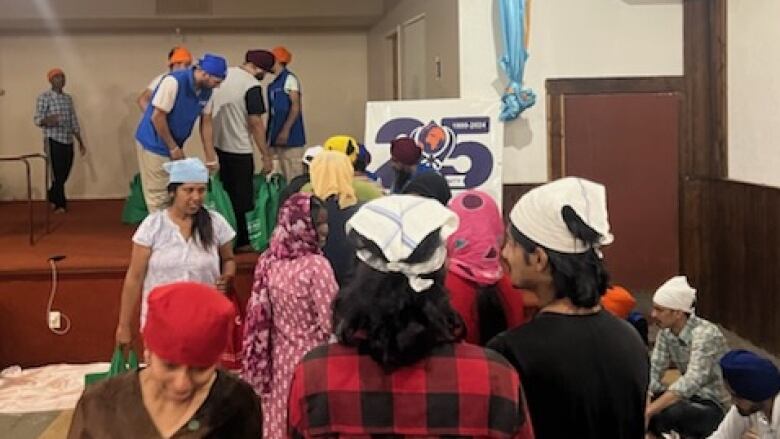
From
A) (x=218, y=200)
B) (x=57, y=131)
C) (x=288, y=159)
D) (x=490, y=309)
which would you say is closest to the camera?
(x=490, y=309)

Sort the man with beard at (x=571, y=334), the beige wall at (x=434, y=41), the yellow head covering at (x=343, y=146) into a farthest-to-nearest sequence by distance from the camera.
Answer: the beige wall at (x=434, y=41) → the yellow head covering at (x=343, y=146) → the man with beard at (x=571, y=334)

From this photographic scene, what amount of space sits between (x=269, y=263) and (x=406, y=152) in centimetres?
181

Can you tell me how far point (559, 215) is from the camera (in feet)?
6.03

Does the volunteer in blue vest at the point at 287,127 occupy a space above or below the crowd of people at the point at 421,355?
above

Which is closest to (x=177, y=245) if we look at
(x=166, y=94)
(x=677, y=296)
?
(x=166, y=94)

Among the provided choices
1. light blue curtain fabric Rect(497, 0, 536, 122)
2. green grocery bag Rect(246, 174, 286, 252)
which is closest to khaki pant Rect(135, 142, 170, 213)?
green grocery bag Rect(246, 174, 286, 252)

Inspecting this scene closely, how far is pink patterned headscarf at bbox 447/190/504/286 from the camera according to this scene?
278 cm

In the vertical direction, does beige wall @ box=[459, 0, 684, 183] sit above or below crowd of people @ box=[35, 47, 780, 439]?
above

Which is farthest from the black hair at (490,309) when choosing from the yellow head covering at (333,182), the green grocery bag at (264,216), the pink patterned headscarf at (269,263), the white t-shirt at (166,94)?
the green grocery bag at (264,216)

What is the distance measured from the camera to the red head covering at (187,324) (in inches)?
64.5

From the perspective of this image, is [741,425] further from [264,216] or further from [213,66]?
[264,216]

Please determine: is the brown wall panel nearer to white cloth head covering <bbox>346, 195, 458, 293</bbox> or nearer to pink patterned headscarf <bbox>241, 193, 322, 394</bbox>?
pink patterned headscarf <bbox>241, 193, 322, 394</bbox>

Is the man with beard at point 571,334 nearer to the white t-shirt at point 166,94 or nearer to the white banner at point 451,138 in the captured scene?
the white t-shirt at point 166,94

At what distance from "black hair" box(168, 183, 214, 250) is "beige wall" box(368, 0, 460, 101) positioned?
2.63 metres
